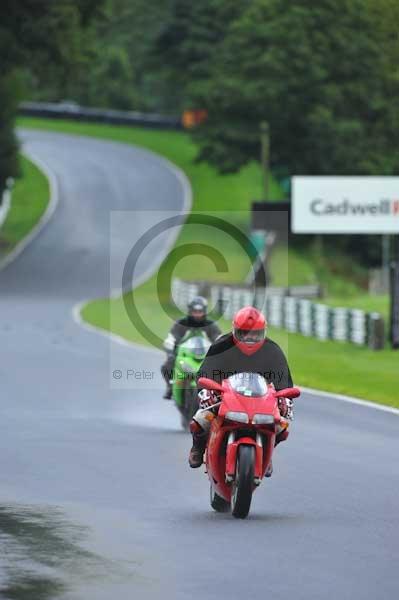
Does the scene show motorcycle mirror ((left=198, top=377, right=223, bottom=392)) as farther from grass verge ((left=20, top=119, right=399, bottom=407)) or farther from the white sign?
the white sign

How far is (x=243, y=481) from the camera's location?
12.1 m

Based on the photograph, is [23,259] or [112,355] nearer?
[112,355]

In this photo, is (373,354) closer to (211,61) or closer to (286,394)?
(286,394)

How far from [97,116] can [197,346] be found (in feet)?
341

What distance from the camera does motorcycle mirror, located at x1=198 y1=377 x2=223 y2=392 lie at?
12.6 metres

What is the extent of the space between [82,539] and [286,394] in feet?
7.56

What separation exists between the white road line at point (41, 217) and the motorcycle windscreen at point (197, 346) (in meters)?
53.6

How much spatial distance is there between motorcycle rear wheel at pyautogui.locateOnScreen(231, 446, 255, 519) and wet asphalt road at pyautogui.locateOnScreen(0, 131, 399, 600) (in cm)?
17

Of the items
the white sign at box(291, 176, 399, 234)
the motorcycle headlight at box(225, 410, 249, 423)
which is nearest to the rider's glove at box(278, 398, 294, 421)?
the motorcycle headlight at box(225, 410, 249, 423)

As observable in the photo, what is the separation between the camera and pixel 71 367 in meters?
30.2

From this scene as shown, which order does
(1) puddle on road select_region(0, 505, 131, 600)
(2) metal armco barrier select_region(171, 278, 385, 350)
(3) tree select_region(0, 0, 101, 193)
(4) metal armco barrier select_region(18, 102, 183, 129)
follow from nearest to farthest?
(1) puddle on road select_region(0, 505, 131, 600)
(2) metal armco barrier select_region(171, 278, 385, 350)
(3) tree select_region(0, 0, 101, 193)
(4) metal armco barrier select_region(18, 102, 183, 129)

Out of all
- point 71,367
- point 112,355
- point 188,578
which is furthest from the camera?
point 112,355

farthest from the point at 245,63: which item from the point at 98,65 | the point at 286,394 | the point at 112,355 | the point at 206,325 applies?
the point at 286,394

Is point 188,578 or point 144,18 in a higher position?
point 144,18
